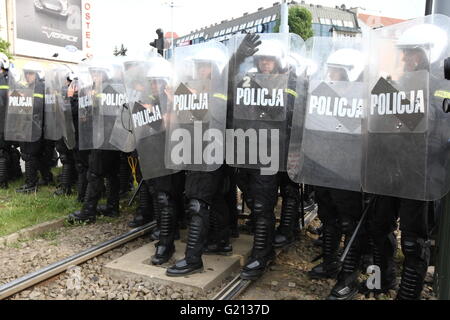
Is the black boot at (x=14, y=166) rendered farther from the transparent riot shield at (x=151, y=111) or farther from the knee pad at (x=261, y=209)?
the knee pad at (x=261, y=209)

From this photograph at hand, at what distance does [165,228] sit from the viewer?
4273 mm

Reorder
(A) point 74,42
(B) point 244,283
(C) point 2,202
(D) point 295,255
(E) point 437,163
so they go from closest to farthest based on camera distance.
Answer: (E) point 437,163 < (B) point 244,283 < (D) point 295,255 < (C) point 2,202 < (A) point 74,42

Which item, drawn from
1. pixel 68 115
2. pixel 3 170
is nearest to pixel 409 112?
pixel 68 115

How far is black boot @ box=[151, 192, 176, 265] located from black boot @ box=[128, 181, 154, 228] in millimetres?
1301

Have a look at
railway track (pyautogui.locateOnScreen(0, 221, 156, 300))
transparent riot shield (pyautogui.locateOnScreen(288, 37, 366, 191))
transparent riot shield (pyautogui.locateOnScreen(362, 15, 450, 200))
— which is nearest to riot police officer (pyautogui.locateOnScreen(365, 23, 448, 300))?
transparent riot shield (pyautogui.locateOnScreen(362, 15, 450, 200))

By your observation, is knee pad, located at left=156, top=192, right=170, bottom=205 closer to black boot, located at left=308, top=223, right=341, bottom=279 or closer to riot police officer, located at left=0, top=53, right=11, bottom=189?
black boot, located at left=308, top=223, right=341, bottom=279

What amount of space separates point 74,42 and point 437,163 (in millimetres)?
33424

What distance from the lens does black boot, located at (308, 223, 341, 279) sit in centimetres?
386

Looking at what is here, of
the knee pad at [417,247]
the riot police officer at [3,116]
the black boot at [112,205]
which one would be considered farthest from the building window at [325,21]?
the knee pad at [417,247]

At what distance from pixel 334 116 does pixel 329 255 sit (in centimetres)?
144

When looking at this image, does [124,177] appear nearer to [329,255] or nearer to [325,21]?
[329,255]
